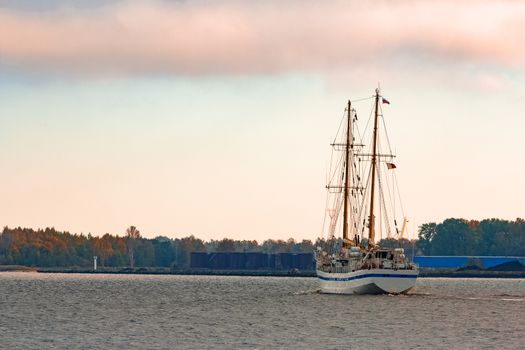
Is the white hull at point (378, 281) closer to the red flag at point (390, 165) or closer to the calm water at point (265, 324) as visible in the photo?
the calm water at point (265, 324)

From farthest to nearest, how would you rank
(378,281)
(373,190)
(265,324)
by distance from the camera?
(373,190)
(378,281)
(265,324)

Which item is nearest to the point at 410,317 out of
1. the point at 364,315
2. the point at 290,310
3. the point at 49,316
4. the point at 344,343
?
the point at 364,315

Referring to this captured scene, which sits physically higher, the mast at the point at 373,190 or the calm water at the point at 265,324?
the mast at the point at 373,190

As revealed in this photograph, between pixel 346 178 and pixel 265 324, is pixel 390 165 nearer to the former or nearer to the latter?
pixel 346 178

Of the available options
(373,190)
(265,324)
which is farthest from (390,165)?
(265,324)

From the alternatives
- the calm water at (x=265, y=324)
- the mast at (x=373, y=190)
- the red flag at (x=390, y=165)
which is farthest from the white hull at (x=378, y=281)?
the red flag at (x=390, y=165)

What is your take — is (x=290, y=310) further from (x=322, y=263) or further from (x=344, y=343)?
(x=344, y=343)

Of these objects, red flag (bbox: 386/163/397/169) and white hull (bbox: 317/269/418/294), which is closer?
white hull (bbox: 317/269/418/294)

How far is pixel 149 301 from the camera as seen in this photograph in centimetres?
17975

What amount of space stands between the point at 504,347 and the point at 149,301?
3551 inches

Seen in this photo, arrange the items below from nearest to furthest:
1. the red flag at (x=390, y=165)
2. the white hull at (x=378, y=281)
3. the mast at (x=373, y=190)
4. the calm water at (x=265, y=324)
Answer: the calm water at (x=265, y=324), the white hull at (x=378, y=281), the red flag at (x=390, y=165), the mast at (x=373, y=190)

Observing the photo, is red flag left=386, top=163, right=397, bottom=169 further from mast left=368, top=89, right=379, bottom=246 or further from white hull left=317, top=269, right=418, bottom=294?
white hull left=317, top=269, right=418, bottom=294

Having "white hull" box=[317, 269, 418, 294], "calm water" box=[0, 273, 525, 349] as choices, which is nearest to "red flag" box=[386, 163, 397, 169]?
"white hull" box=[317, 269, 418, 294]

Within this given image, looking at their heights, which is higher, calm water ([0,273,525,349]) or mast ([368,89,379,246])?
mast ([368,89,379,246])
